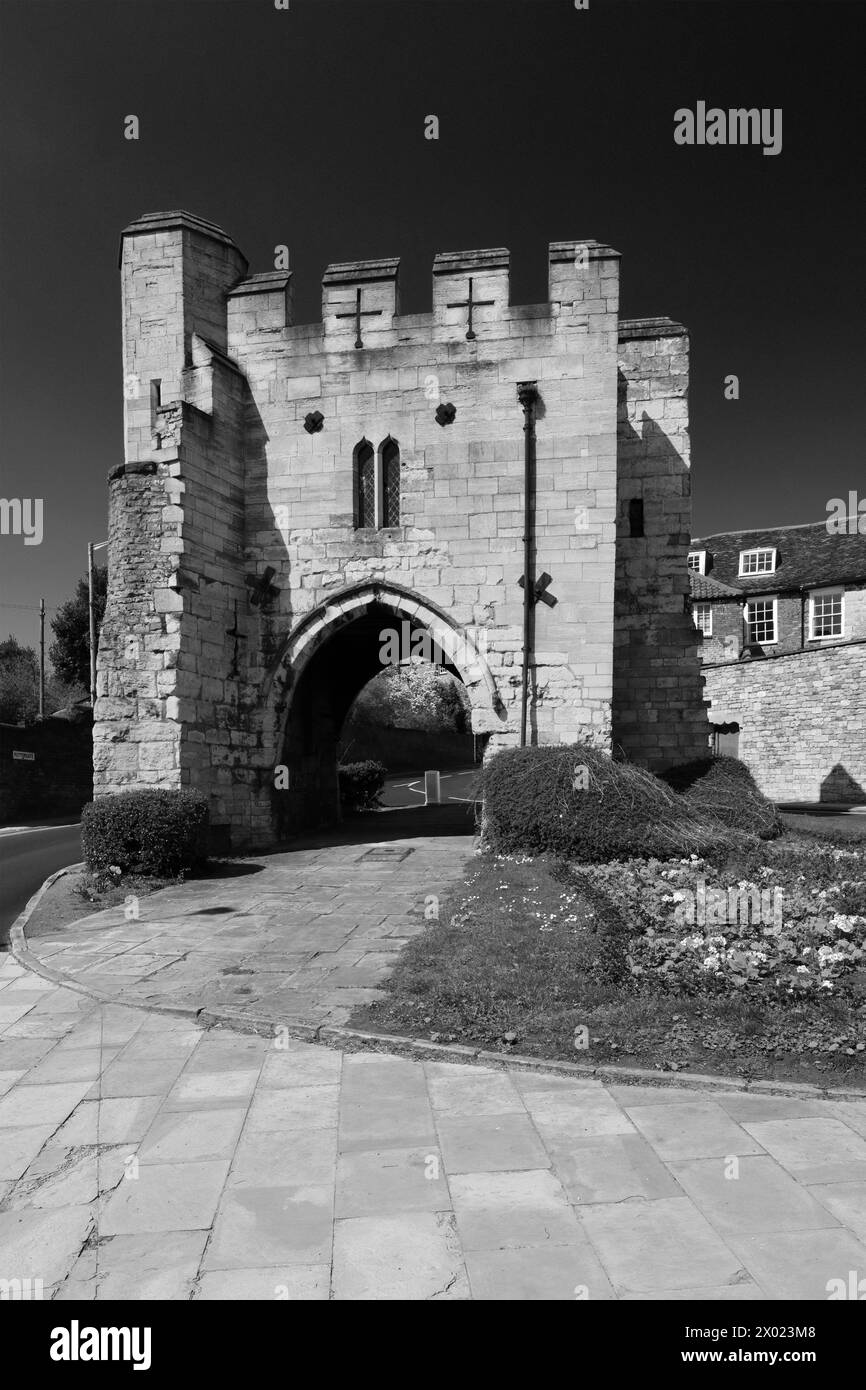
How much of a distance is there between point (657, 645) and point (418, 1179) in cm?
1277

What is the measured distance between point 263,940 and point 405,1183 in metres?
4.59

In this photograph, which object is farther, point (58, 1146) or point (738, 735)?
point (738, 735)

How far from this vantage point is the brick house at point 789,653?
A: 25.5 m

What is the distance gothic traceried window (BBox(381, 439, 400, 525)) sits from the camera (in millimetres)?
14516

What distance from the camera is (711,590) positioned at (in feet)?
107

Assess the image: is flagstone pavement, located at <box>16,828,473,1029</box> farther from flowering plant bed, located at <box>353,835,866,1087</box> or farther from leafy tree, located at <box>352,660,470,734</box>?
leafy tree, located at <box>352,660,470,734</box>

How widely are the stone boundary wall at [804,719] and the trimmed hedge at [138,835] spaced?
20330 millimetres

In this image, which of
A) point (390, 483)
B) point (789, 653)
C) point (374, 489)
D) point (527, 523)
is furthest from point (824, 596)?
point (374, 489)

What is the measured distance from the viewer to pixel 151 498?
42.7 ft

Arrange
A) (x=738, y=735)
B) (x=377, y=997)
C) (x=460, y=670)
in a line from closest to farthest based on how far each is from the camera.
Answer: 1. (x=377, y=997)
2. (x=460, y=670)
3. (x=738, y=735)

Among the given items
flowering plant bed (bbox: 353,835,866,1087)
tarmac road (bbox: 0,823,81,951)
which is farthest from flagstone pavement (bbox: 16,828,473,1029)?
tarmac road (bbox: 0,823,81,951)

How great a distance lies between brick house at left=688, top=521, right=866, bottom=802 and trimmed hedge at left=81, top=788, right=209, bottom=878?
1809 cm
